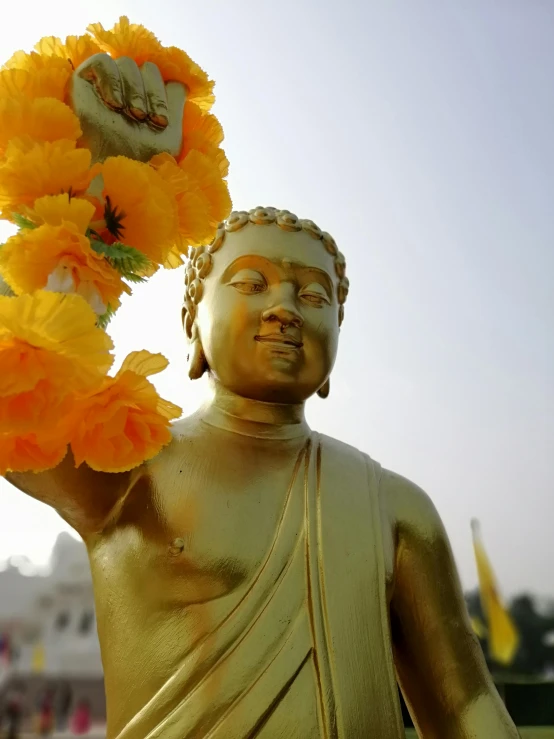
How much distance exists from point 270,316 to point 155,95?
0.76 m

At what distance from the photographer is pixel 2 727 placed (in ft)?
31.4

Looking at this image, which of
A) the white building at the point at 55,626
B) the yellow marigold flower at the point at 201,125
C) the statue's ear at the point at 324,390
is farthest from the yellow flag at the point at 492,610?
the yellow marigold flower at the point at 201,125

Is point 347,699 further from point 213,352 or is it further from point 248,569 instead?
point 213,352

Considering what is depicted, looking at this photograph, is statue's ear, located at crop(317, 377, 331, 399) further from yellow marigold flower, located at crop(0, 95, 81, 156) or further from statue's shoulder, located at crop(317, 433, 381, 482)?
yellow marigold flower, located at crop(0, 95, 81, 156)

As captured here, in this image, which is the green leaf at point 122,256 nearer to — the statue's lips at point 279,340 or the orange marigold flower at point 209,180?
the orange marigold flower at point 209,180

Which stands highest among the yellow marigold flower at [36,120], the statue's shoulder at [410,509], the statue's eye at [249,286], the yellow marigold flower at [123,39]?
the yellow marigold flower at [123,39]

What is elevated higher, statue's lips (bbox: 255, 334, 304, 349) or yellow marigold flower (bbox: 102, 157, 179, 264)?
yellow marigold flower (bbox: 102, 157, 179, 264)

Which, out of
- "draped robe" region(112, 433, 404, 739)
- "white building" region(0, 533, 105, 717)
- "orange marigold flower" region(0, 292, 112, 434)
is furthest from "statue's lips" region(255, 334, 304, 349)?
"white building" region(0, 533, 105, 717)

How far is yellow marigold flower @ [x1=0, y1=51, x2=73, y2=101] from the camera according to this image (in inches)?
71.6

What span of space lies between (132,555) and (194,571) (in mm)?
203

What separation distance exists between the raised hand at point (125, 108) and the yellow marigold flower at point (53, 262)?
47 centimetres

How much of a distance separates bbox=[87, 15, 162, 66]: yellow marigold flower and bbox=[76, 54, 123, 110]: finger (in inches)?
5.0

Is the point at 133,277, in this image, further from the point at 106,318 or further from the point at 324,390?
the point at 324,390

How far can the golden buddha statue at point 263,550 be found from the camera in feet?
6.77
